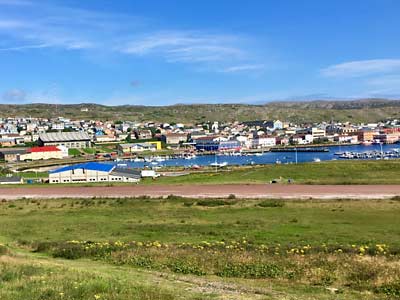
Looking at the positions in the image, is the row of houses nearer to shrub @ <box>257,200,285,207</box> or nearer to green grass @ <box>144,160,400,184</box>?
green grass @ <box>144,160,400,184</box>

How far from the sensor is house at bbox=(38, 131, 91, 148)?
16838 centimetres

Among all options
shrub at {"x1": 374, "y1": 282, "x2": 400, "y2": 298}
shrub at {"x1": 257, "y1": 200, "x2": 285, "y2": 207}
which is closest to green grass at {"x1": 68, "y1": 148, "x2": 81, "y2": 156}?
shrub at {"x1": 257, "y1": 200, "x2": 285, "y2": 207}

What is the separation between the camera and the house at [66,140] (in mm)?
168375

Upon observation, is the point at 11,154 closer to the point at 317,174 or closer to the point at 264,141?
the point at 264,141

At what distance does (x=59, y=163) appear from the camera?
4943 inches

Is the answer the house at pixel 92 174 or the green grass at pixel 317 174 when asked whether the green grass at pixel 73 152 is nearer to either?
the house at pixel 92 174

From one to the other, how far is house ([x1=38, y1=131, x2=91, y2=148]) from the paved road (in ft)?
403

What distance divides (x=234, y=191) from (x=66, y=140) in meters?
136

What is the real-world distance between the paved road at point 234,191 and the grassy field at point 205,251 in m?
4.67

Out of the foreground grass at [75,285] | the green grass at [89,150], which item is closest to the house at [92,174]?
the foreground grass at [75,285]

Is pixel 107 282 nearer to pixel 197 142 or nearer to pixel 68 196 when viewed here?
pixel 68 196

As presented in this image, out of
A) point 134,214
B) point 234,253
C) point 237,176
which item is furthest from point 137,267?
point 237,176

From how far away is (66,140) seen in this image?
16975cm

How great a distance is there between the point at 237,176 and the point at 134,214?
96.4ft
